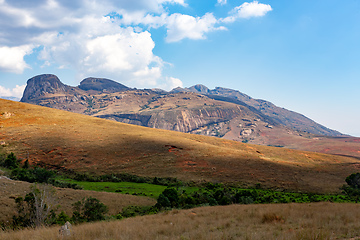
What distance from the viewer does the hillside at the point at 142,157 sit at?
177ft

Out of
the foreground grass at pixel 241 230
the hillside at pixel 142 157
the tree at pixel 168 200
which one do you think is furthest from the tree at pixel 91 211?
the hillside at pixel 142 157

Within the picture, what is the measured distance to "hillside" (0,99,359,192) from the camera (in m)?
54.1

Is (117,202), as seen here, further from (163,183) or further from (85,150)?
(85,150)

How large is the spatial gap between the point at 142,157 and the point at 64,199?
124 feet

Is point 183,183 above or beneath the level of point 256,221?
beneath

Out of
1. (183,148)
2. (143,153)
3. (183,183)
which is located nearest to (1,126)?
(143,153)

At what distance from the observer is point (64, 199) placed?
2728cm

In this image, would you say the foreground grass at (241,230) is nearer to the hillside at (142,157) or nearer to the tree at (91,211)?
the tree at (91,211)

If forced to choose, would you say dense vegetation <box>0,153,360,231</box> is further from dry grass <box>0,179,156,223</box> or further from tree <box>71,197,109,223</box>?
dry grass <box>0,179,156,223</box>

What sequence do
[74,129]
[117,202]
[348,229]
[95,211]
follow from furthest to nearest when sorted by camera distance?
[74,129] → [117,202] → [95,211] → [348,229]

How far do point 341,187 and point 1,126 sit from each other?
10044 cm

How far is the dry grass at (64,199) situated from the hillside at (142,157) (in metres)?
22.2

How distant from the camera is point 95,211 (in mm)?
22297

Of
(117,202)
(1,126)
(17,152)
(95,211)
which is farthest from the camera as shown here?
(1,126)
